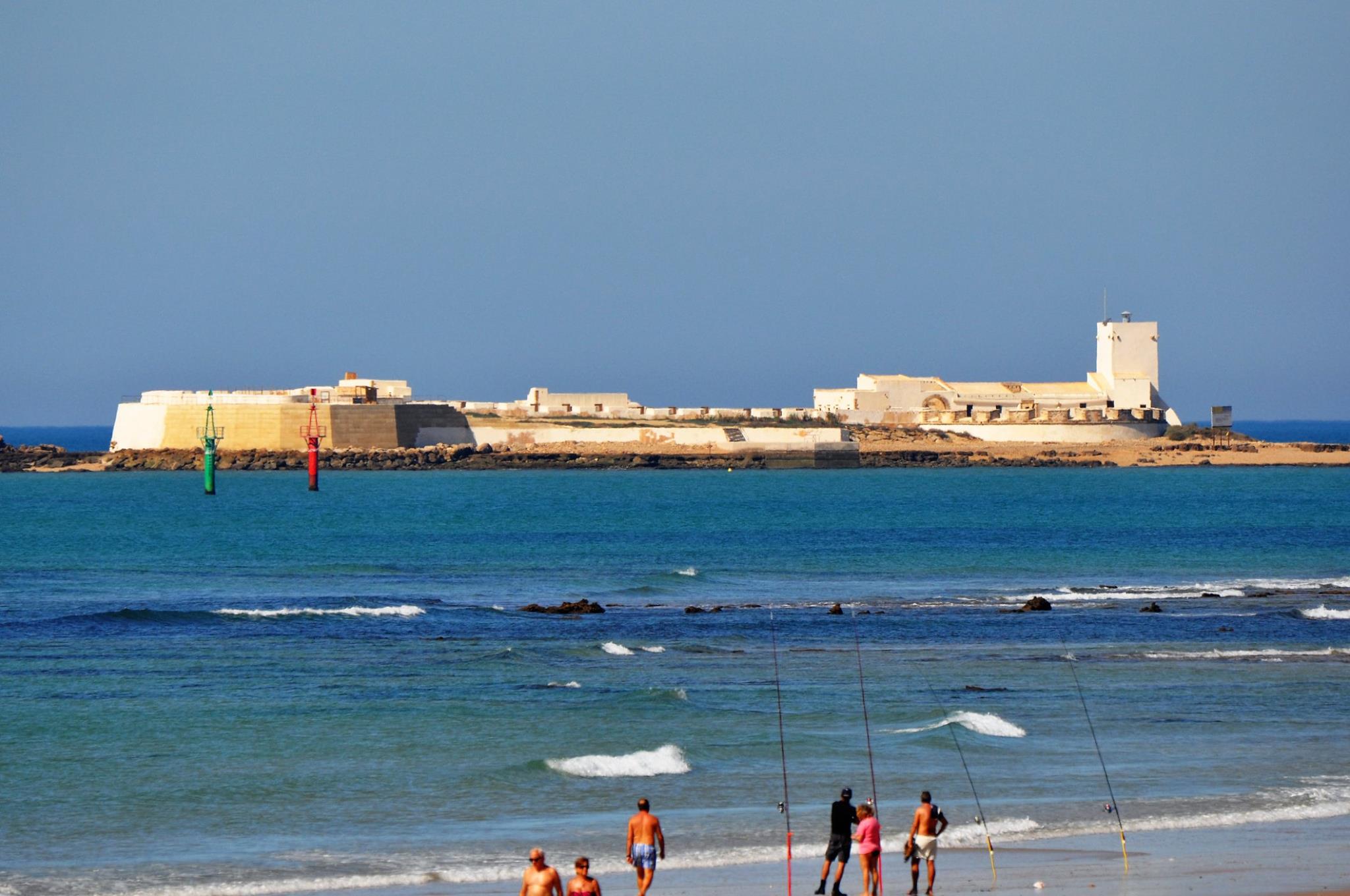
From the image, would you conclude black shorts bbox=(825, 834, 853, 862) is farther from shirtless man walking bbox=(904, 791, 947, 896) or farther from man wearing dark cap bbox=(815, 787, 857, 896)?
shirtless man walking bbox=(904, 791, 947, 896)

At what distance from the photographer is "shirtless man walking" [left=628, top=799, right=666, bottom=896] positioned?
39.0ft

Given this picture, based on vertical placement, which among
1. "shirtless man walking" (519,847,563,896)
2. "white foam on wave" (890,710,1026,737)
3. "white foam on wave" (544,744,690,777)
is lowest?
"white foam on wave" (544,744,690,777)

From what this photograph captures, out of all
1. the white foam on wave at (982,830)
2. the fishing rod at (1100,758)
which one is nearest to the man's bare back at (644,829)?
the white foam on wave at (982,830)

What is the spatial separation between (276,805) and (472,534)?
34231 millimetres

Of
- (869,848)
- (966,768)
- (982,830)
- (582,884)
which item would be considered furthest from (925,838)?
(966,768)

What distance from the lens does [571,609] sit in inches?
1159

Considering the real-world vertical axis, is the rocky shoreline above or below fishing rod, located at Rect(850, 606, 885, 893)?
above

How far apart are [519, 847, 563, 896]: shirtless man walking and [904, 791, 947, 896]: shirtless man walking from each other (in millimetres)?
2742

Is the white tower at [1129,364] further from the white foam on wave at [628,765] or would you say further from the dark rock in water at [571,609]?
the white foam on wave at [628,765]

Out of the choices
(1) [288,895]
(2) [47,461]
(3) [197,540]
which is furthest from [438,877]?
(2) [47,461]

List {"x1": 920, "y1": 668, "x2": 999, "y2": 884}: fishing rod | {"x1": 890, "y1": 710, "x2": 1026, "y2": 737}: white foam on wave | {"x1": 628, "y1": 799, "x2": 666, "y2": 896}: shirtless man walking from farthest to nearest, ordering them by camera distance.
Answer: {"x1": 890, "y1": 710, "x2": 1026, "y2": 737}: white foam on wave
{"x1": 920, "y1": 668, "x2": 999, "y2": 884}: fishing rod
{"x1": 628, "y1": 799, "x2": 666, "y2": 896}: shirtless man walking

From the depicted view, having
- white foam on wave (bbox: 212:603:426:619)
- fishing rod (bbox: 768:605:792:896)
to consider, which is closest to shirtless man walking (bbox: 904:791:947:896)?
fishing rod (bbox: 768:605:792:896)

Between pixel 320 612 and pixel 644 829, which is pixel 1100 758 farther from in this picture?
pixel 320 612

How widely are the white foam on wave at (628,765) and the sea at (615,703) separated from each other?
0.05 meters
